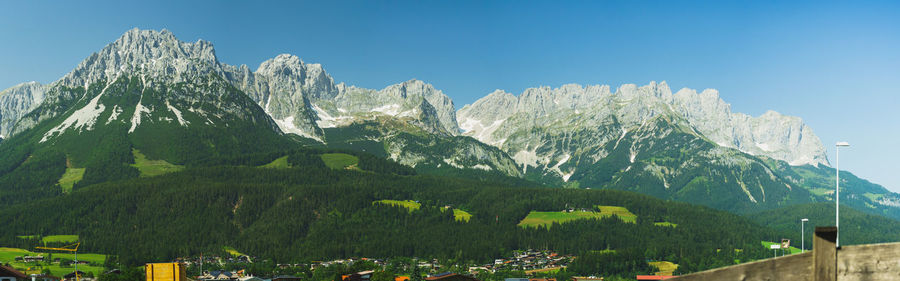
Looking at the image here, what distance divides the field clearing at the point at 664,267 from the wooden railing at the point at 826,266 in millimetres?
166759

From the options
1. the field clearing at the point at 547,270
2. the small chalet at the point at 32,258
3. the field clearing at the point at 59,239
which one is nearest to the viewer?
the small chalet at the point at 32,258

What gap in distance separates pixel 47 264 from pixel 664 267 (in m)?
140

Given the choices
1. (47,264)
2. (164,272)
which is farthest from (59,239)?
(164,272)

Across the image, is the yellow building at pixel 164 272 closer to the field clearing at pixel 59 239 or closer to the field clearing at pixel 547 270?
the field clearing at pixel 547 270

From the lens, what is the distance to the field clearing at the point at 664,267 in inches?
6580

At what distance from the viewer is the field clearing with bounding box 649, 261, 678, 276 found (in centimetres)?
16712

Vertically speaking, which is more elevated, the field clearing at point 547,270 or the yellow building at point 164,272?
the yellow building at point 164,272

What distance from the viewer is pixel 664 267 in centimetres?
17550

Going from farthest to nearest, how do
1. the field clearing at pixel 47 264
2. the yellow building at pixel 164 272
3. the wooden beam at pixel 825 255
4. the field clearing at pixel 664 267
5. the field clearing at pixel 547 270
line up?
the field clearing at pixel 664 267 → the field clearing at pixel 547 270 → the field clearing at pixel 47 264 → the yellow building at pixel 164 272 → the wooden beam at pixel 825 255

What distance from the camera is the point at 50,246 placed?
185375mm

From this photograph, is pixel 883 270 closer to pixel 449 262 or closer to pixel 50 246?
pixel 449 262

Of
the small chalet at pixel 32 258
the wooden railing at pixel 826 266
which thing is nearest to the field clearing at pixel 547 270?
the small chalet at pixel 32 258

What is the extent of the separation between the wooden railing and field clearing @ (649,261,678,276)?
167 m

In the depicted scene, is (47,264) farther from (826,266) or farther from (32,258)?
(826,266)
